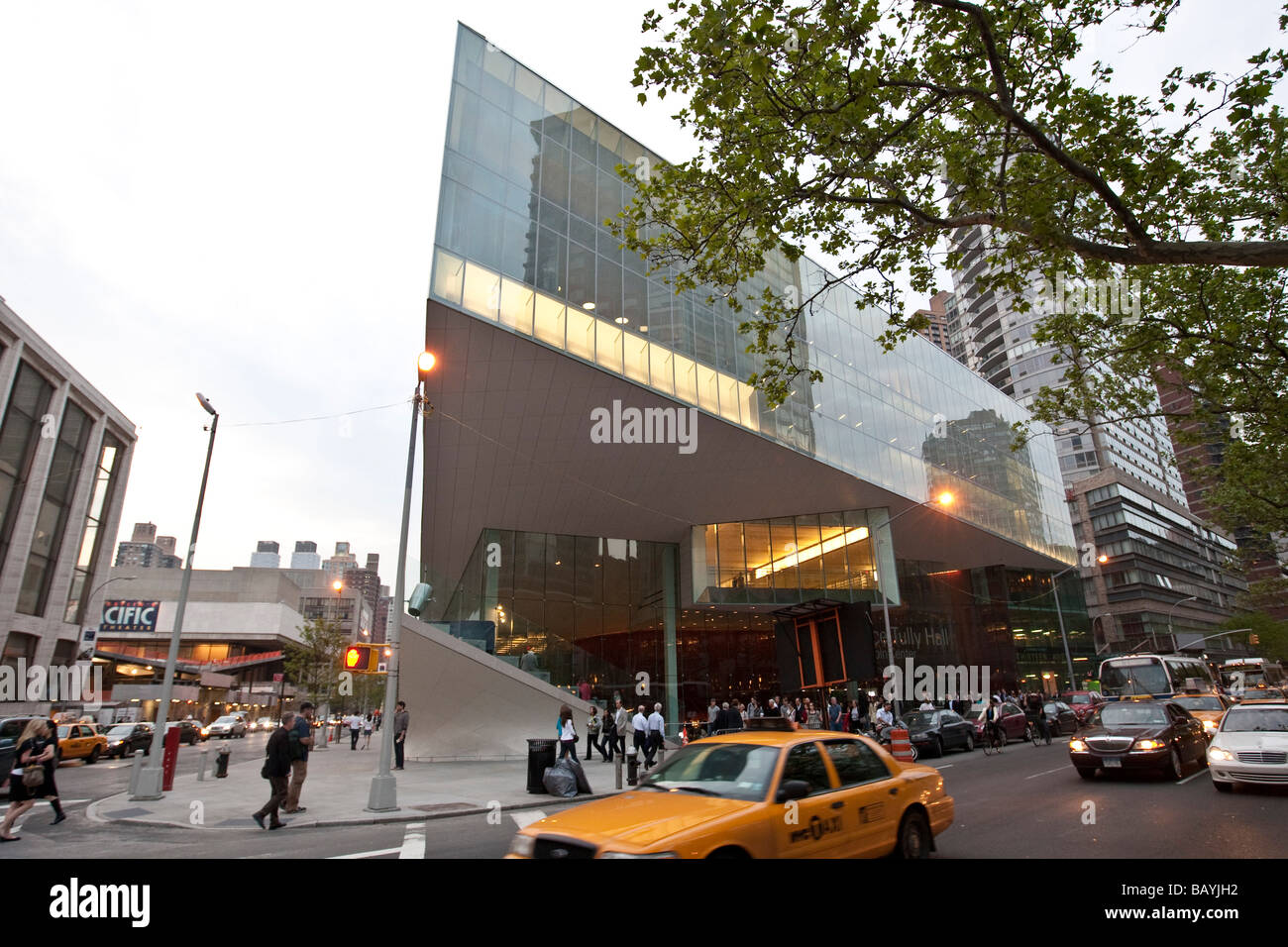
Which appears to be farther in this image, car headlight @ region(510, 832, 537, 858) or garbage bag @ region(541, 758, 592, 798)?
garbage bag @ region(541, 758, 592, 798)

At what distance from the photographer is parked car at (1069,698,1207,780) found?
41.2ft

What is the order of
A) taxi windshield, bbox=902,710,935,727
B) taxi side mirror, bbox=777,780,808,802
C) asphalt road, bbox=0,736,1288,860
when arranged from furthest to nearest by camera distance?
1. taxi windshield, bbox=902,710,935,727
2. asphalt road, bbox=0,736,1288,860
3. taxi side mirror, bbox=777,780,808,802

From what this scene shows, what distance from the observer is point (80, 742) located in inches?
1064

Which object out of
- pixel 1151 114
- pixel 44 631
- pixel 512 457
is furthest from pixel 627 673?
pixel 44 631

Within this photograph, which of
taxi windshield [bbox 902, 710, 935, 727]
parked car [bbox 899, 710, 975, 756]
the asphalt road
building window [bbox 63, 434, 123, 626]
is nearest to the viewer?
the asphalt road

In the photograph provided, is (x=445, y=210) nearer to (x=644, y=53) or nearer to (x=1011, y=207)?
(x=644, y=53)

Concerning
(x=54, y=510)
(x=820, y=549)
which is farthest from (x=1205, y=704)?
(x=54, y=510)

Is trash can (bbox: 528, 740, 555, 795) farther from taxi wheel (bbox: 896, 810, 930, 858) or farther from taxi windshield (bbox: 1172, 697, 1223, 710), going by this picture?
taxi windshield (bbox: 1172, 697, 1223, 710)

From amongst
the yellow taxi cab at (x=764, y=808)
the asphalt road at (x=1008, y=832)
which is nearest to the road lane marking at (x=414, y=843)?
the asphalt road at (x=1008, y=832)

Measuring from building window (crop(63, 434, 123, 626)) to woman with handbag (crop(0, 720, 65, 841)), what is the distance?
3733 cm

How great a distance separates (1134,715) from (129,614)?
71318 mm

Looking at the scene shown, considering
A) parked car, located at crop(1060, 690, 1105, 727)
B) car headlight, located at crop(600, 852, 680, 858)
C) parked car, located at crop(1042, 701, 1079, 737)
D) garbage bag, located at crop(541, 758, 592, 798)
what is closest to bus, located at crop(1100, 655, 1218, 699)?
parked car, located at crop(1042, 701, 1079, 737)

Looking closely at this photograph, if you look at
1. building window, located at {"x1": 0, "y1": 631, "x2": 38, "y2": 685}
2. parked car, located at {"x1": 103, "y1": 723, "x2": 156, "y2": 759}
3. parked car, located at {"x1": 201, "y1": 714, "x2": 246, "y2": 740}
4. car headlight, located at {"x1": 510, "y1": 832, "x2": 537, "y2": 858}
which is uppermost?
building window, located at {"x1": 0, "y1": 631, "x2": 38, "y2": 685}
